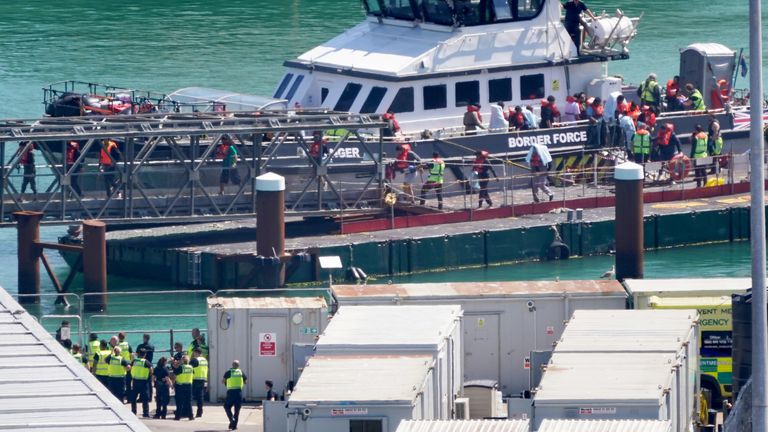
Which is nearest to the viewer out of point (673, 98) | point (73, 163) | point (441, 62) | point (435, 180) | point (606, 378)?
point (606, 378)

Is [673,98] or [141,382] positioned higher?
[673,98]

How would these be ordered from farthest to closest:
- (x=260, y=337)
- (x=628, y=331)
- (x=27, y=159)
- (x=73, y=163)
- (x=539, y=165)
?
(x=539, y=165) < (x=27, y=159) < (x=73, y=163) < (x=260, y=337) < (x=628, y=331)

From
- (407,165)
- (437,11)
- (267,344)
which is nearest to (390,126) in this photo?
(407,165)

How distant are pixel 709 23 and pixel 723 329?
50605mm

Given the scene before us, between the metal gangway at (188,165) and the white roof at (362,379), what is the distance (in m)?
12.5

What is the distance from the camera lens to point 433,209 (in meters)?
39.9

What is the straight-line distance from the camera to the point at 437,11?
4200 centimetres

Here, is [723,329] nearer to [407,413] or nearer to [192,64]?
[407,413]

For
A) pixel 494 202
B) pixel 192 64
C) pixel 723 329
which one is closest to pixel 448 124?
pixel 494 202

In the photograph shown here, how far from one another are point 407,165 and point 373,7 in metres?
4.67

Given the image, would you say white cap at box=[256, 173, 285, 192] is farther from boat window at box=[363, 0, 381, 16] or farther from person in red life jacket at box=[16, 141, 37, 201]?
boat window at box=[363, 0, 381, 16]

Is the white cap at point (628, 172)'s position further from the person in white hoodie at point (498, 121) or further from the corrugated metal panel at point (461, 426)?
the corrugated metal panel at point (461, 426)

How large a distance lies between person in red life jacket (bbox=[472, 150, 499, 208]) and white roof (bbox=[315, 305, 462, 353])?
42.5 feet

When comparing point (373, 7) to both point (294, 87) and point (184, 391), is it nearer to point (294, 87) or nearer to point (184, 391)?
point (294, 87)
